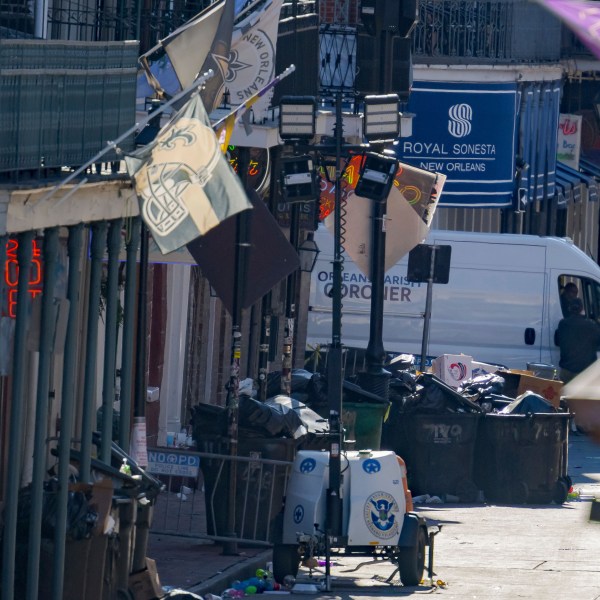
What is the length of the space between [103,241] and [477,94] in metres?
22.4

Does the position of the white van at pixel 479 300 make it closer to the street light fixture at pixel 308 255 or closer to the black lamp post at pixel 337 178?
the street light fixture at pixel 308 255

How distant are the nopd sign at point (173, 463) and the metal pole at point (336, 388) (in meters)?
1.29

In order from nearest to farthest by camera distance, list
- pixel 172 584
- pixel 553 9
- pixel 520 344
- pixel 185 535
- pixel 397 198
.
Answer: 1. pixel 553 9
2. pixel 172 584
3. pixel 185 535
4. pixel 397 198
5. pixel 520 344

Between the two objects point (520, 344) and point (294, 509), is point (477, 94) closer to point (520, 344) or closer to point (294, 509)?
point (520, 344)

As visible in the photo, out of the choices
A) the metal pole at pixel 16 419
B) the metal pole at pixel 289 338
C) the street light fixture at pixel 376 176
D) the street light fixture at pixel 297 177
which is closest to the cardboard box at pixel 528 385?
the metal pole at pixel 289 338

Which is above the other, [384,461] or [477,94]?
[477,94]

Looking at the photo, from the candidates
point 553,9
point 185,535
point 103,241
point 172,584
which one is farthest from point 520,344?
point 553,9

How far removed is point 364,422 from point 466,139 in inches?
613

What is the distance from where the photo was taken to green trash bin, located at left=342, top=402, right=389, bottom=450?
1680 cm

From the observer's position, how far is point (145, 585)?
10914 mm

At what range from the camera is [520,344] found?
2512 cm

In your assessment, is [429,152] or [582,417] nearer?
[582,417]

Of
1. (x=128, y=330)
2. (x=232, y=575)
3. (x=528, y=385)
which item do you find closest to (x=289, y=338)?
(x=232, y=575)

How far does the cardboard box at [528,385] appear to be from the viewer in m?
21.4
